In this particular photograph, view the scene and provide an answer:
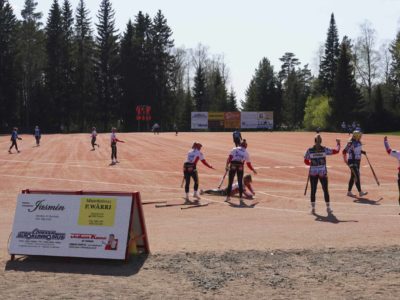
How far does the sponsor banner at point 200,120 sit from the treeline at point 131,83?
22.8ft

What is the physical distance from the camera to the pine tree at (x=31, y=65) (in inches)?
3602

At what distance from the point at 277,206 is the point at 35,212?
8.35 m

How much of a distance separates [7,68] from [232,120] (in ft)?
122

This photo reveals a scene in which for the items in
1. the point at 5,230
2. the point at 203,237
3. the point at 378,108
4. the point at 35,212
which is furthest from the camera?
the point at 378,108

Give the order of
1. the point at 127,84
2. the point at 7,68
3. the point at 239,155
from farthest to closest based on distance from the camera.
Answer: the point at 127,84 < the point at 7,68 < the point at 239,155

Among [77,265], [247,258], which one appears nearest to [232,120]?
[247,258]

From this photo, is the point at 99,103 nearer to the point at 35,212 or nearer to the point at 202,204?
the point at 202,204

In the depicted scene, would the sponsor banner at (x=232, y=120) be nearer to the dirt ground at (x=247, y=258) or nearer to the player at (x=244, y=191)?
the dirt ground at (x=247, y=258)

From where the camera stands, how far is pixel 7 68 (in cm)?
8712

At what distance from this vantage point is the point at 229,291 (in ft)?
25.7

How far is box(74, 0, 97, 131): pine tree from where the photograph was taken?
97125 millimetres

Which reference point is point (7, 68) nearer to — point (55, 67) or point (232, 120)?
point (55, 67)

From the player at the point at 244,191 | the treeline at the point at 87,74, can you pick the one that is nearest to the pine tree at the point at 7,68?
the treeline at the point at 87,74

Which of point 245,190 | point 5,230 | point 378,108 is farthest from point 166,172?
point 378,108
